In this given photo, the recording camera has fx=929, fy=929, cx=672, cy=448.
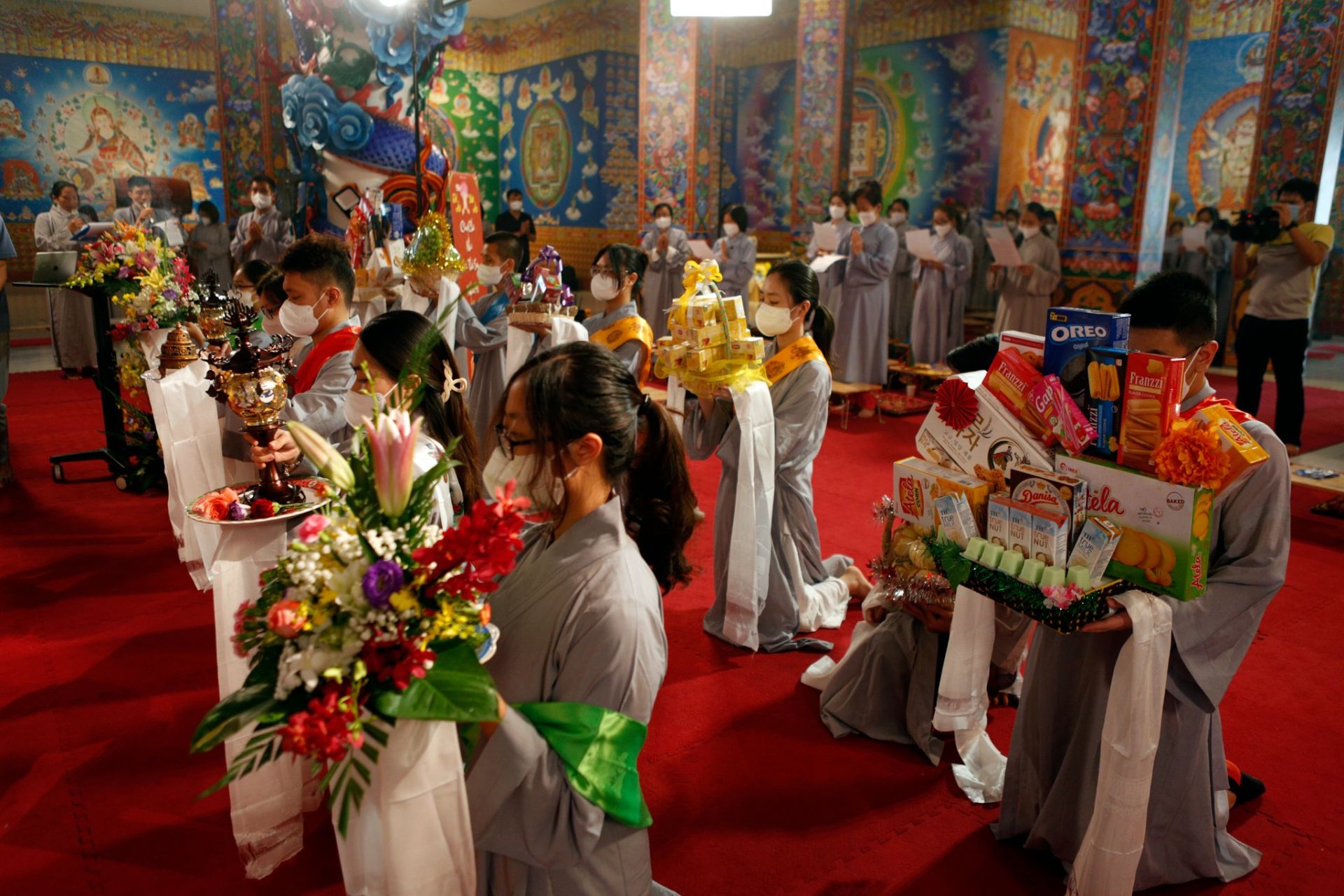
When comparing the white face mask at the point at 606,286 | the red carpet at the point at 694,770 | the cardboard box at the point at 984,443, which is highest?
the white face mask at the point at 606,286

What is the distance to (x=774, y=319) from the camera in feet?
13.5

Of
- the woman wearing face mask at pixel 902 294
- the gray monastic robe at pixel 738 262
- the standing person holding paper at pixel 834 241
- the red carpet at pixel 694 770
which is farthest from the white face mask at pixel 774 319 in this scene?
the woman wearing face mask at pixel 902 294

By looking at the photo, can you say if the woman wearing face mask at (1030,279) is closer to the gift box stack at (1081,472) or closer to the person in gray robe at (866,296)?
the person in gray robe at (866,296)

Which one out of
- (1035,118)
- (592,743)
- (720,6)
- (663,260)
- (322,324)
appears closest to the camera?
(592,743)

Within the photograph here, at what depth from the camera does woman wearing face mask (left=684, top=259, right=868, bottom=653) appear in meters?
4.07

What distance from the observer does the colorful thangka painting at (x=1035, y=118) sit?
13.4 meters

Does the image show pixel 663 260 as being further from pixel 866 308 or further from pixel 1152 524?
pixel 1152 524

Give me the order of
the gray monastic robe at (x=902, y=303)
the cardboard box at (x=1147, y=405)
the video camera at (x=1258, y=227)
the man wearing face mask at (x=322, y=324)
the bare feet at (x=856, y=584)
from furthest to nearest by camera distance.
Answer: the gray monastic robe at (x=902, y=303)
the video camera at (x=1258, y=227)
the bare feet at (x=856, y=584)
the man wearing face mask at (x=322, y=324)
the cardboard box at (x=1147, y=405)

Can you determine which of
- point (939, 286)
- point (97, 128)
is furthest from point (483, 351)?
point (97, 128)

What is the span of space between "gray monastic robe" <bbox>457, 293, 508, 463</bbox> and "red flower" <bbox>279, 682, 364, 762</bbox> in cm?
422

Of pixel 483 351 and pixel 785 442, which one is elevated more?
pixel 483 351

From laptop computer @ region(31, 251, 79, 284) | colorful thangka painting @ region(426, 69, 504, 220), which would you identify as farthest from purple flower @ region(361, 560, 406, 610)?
colorful thangka painting @ region(426, 69, 504, 220)

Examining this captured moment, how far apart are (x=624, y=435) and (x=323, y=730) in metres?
0.76

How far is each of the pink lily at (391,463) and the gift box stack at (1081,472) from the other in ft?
4.82
